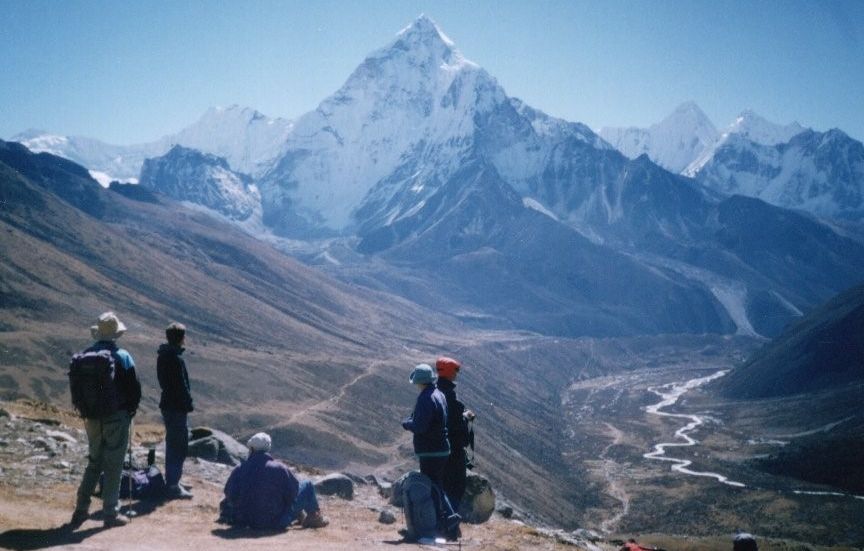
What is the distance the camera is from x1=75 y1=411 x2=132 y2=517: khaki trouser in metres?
12.9

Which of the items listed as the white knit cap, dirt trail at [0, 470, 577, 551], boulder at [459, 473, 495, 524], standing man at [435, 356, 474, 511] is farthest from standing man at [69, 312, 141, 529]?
boulder at [459, 473, 495, 524]

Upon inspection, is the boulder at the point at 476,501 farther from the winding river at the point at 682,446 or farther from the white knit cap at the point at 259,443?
the winding river at the point at 682,446

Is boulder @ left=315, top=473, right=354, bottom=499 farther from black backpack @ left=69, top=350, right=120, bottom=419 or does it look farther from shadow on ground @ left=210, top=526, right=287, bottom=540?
black backpack @ left=69, top=350, right=120, bottom=419

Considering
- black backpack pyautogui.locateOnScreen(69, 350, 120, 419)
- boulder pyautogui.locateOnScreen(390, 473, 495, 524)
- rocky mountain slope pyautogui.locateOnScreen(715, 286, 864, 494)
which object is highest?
black backpack pyautogui.locateOnScreen(69, 350, 120, 419)

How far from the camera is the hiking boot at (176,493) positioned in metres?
15.8

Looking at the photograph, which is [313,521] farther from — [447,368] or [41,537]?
[41,537]

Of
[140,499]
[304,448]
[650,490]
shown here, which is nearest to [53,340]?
[304,448]

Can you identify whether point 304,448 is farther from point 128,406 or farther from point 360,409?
point 128,406

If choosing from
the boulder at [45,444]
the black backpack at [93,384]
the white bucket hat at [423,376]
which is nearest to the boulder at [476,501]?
the white bucket hat at [423,376]

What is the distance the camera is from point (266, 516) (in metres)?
14.1

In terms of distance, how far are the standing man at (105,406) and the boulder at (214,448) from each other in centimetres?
935

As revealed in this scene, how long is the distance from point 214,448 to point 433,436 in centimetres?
1177

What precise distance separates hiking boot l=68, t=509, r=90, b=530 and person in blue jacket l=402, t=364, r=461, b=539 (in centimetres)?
661

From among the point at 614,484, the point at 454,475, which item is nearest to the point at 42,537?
the point at 454,475
